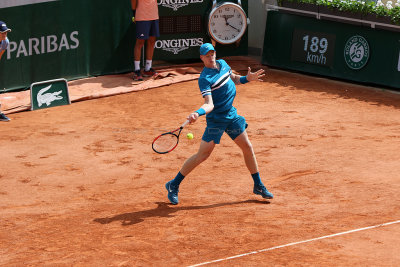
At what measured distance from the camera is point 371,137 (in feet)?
38.7

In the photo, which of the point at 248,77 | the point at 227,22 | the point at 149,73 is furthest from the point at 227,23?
the point at 248,77

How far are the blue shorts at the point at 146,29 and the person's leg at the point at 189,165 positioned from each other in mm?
6921

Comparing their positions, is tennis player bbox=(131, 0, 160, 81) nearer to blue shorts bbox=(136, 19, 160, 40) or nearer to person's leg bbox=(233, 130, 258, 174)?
blue shorts bbox=(136, 19, 160, 40)

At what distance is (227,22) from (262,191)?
817 cm

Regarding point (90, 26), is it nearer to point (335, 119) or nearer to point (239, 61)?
point (239, 61)

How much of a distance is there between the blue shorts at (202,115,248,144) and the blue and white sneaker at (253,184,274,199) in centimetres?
76

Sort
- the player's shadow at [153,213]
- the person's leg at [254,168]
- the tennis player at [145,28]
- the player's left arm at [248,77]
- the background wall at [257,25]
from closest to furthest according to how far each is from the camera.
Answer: the player's shadow at [153,213], the person's leg at [254,168], the player's left arm at [248,77], the tennis player at [145,28], the background wall at [257,25]

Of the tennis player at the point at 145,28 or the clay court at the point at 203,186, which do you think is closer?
the clay court at the point at 203,186

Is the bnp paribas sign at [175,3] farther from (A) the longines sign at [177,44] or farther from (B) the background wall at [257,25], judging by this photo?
(B) the background wall at [257,25]

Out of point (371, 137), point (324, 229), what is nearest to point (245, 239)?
point (324, 229)

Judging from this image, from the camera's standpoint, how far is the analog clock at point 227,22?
53.4ft

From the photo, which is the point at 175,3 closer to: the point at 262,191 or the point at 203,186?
the point at 203,186

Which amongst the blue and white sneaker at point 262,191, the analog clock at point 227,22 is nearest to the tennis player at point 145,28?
the analog clock at point 227,22

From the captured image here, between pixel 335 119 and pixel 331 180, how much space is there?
3394mm
